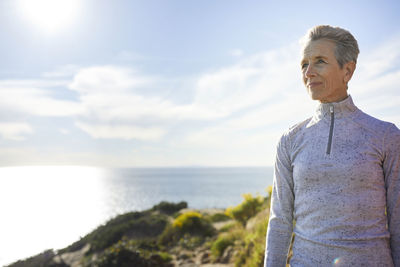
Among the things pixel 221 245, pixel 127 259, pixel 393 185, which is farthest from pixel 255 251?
pixel 393 185

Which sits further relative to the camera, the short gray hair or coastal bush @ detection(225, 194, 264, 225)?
coastal bush @ detection(225, 194, 264, 225)

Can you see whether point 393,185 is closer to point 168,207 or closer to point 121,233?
point 121,233

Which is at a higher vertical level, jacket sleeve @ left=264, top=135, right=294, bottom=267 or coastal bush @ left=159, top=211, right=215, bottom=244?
jacket sleeve @ left=264, top=135, right=294, bottom=267

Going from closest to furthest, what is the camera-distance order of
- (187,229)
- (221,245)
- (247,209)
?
(221,245), (247,209), (187,229)

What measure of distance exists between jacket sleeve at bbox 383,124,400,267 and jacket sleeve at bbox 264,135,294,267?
0.51m

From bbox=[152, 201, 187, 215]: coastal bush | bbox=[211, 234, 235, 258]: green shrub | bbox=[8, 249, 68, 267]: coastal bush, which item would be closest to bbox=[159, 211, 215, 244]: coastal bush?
bbox=[211, 234, 235, 258]: green shrub

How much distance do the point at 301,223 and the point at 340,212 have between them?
234 mm

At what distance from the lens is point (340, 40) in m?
1.63

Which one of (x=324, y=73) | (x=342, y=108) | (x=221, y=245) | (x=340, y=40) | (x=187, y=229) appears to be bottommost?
(x=187, y=229)

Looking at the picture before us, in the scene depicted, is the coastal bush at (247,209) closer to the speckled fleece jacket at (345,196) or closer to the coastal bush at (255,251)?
the coastal bush at (255,251)

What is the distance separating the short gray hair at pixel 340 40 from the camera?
1.62m

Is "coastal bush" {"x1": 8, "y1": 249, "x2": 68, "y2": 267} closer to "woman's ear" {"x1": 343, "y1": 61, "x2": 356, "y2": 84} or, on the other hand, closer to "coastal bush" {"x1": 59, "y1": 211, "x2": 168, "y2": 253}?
"coastal bush" {"x1": 59, "y1": 211, "x2": 168, "y2": 253}

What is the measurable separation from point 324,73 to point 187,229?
11773 mm

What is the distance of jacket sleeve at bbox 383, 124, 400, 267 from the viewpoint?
1458 mm
